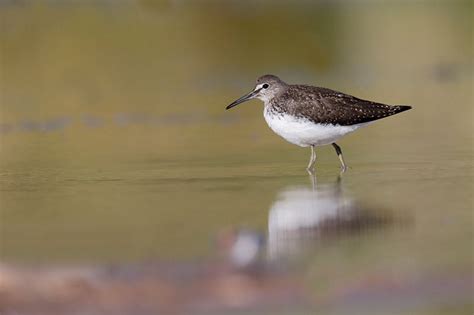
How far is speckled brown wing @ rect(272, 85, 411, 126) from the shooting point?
11.9 metres

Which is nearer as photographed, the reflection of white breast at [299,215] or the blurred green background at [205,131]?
the reflection of white breast at [299,215]

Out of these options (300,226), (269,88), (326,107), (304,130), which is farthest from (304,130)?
(300,226)

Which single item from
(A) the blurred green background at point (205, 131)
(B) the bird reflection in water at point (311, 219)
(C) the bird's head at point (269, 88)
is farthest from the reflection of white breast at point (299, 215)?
(C) the bird's head at point (269, 88)

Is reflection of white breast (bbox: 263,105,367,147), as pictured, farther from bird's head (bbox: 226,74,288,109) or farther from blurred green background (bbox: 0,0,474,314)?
bird's head (bbox: 226,74,288,109)

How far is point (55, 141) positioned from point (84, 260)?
8.14 metres

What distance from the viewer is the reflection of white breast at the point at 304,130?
38.6ft

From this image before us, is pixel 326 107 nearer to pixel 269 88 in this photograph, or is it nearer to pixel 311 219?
pixel 269 88

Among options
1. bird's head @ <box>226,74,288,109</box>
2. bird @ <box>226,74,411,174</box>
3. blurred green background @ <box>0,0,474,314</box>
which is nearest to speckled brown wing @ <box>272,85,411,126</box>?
bird @ <box>226,74,411,174</box>

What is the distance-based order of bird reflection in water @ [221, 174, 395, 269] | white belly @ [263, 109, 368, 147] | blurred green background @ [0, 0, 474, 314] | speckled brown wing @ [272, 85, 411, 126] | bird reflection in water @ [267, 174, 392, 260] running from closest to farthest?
bird reflection in water @ [221, 174, 395, 269] → bird reflection in water @ [267, 174, 392, 260] → blurred green background @ [0, 0, 474, 314] → white belly @ [263, 109, 368, 147] → speckled brown wing @ [272, 85, 411, 126]

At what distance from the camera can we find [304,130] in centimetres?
1177

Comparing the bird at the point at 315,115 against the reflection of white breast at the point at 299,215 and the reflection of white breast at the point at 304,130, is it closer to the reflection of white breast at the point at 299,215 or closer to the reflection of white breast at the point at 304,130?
the reflection of white breast at the point at 304,130

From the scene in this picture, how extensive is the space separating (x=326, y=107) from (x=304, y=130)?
418mm

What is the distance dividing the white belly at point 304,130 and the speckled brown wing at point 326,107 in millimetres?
60

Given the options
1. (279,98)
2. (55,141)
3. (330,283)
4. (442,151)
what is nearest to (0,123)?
(55,141)
